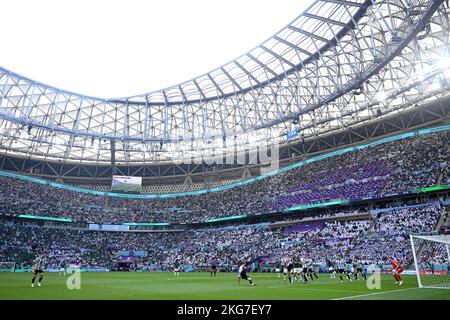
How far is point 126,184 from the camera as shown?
72.6 metres

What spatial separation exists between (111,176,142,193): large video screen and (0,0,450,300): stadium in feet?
0.84

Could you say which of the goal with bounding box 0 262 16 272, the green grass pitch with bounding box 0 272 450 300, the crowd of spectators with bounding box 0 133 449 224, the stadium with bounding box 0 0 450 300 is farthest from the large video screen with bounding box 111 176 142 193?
the green grass pitch with bounding box 0 272 450 300

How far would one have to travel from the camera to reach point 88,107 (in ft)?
200

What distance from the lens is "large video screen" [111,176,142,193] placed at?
236 feet

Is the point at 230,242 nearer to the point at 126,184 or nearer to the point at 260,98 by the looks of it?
the point at 260,98

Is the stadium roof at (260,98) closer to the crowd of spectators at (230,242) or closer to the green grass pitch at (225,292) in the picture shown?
the crowd of spectators at (230,242)

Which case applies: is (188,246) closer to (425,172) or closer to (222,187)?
(222,187)

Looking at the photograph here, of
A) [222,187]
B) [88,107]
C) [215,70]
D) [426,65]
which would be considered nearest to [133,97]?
[88,107]

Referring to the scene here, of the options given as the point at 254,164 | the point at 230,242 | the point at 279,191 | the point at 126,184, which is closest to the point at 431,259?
the point at 279,191

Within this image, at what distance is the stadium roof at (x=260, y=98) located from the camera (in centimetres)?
3838

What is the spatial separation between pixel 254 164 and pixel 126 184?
28.5 meters

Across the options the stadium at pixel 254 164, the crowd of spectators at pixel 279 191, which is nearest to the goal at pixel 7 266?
the stadium at pixel 254 164

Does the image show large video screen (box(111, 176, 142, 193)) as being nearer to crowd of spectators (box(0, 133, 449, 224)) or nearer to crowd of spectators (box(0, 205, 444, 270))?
crowd of spectators (box(0, 133, 449, 224))

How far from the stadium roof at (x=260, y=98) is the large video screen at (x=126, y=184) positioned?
4.70 meters
